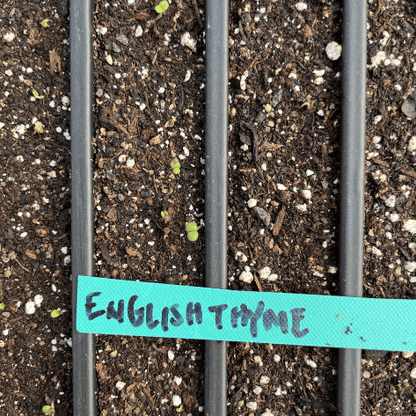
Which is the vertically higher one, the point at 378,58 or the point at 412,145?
the point at 378,58

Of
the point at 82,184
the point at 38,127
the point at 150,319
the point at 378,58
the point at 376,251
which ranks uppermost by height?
the point at 378,58

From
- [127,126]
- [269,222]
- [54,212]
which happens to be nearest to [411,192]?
[269,222]

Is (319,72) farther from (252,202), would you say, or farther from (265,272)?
(265,272)

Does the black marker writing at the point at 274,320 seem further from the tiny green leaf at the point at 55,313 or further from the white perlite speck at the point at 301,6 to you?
the white perlite speck at the point at 301,6

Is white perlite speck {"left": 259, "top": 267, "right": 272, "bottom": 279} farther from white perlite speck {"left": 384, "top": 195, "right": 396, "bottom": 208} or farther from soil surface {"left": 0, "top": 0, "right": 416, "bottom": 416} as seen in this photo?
white perlite speck {"left": 384, "top": 195, "right": 396, "bottom": 208}

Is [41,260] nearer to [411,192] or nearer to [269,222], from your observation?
[269,222]

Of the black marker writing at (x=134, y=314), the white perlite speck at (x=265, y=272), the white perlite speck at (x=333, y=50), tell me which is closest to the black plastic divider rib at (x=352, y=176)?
the white perlite speck at (x=333, y=50)

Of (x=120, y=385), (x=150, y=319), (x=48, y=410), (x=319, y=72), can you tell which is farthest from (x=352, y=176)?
(x=48, y=410)
